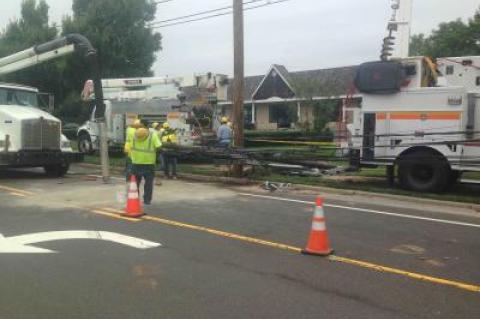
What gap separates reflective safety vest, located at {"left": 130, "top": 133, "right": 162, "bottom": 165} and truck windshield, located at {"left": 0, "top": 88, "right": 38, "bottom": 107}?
7.21 metres

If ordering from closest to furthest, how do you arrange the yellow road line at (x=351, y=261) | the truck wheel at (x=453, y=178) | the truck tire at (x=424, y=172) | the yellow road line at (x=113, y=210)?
the yellow road line at (x=351, y=261)
the yellow road line at (x=113, y=210)
the truck tire at (x=424, y=172)
the truck wheel at (x=453, y=178)

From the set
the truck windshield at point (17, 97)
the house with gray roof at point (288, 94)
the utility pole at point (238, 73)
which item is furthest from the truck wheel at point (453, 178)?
the house with gray roof at point (288, 94)

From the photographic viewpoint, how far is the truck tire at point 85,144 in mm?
24066

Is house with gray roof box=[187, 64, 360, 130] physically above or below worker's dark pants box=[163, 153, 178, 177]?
above

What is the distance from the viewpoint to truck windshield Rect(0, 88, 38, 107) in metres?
A: 16.8

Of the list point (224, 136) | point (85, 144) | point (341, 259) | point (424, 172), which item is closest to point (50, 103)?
point (224, 136)

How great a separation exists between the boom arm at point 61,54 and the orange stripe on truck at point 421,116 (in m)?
7.37

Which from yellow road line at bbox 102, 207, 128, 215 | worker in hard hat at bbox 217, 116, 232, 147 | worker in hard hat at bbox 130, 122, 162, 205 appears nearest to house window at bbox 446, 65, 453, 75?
worker in hard hat at bbox 217, 116, 232, 147

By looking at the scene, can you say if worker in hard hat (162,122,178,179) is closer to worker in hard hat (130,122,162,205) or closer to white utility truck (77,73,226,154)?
white utility truck (77,73,226,154)

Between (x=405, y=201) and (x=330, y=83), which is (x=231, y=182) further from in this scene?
(x=330, y=83)

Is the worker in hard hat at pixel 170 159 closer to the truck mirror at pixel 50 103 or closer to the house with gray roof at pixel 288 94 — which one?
the truck mirror at pixel 50 103

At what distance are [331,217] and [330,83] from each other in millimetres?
29935

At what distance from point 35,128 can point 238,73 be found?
18.7ft

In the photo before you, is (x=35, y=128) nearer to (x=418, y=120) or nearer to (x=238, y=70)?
(x=238, y=70)
